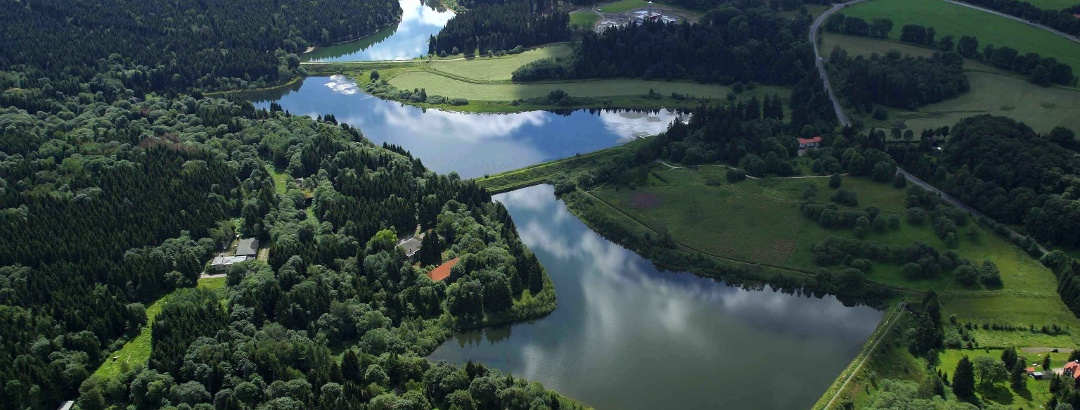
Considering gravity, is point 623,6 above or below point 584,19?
above

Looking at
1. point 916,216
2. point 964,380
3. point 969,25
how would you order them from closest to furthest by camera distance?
point 964,380, point 916,216, point 969,25

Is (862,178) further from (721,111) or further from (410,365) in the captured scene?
(410,365)

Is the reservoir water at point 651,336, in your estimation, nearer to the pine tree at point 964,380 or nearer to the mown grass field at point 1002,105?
the pine tree at point 964,380

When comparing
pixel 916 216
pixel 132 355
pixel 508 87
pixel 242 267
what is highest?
pixel 508 87

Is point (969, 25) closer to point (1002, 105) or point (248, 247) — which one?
point (1002, 105)

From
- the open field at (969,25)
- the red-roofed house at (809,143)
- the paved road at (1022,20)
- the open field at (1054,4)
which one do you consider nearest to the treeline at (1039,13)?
the paved road at (1022,20)

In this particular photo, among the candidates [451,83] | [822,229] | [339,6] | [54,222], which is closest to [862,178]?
[822,229]

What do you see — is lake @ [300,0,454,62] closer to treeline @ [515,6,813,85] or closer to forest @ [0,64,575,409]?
treeline @ [515,6,813,85]

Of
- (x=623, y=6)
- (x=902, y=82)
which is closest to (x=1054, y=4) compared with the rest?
(x=902, y=82)
